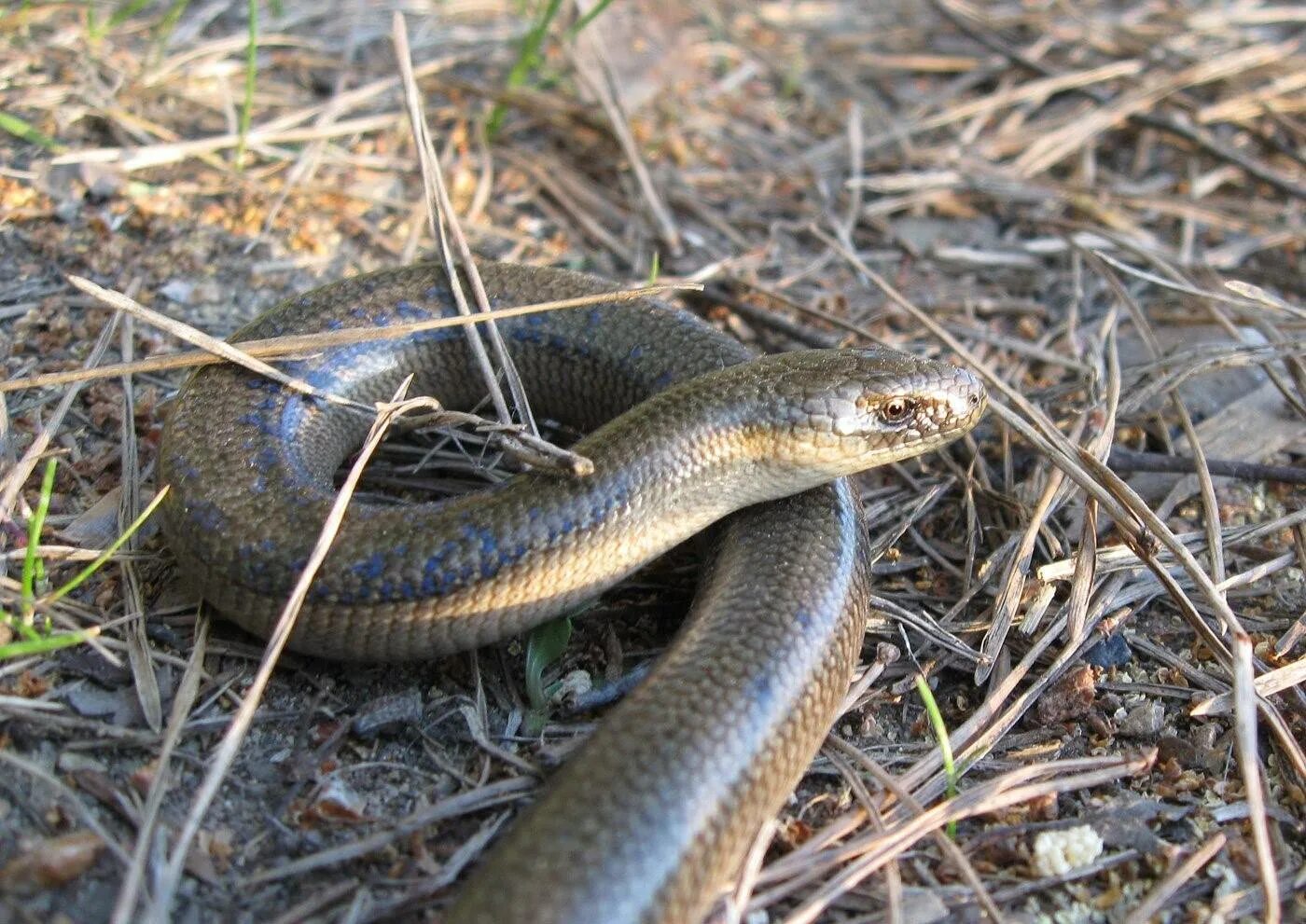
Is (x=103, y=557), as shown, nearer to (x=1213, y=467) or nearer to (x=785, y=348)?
(x=785, y=348)

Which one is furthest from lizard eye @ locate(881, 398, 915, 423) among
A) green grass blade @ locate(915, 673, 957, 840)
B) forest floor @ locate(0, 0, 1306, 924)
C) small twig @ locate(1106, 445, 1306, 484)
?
small twig @ locate(1106, 445, 1306, 484)

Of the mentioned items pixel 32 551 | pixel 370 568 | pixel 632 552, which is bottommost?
pixel 632 552

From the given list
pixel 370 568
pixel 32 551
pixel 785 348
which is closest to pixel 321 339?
pixel 370 568

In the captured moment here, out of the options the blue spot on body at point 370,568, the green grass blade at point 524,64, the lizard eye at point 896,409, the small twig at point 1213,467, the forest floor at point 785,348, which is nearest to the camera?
the forest floor at point 785,348

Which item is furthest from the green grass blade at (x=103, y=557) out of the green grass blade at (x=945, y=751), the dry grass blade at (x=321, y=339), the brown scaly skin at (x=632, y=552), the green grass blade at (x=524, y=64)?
the green grass blade at (x=524, y=64)

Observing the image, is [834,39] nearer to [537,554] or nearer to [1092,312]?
[1092,312]

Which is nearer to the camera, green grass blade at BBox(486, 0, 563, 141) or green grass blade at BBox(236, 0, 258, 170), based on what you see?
green grass blade at BBox(236, 0, 258, 170)

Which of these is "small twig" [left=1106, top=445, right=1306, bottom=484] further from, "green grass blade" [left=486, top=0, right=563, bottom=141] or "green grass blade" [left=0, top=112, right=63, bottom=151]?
"green grass blade" [left=0, top=112, right=63, bottom=151]

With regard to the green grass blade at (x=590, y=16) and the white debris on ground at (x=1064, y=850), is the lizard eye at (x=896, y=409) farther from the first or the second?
the green grass blade at (x=590, y=16)
